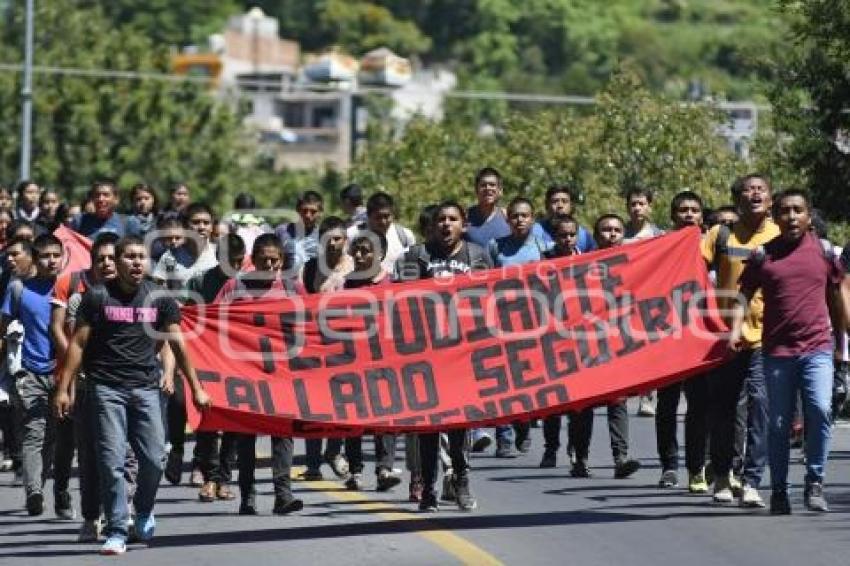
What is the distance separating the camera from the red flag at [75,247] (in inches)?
771

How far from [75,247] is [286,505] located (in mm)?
5081

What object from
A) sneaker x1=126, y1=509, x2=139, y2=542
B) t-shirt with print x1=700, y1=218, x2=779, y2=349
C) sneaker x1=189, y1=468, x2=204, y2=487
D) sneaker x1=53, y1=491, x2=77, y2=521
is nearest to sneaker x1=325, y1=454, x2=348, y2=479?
sneaker x1=189, y1=468, x2=204, y2=487

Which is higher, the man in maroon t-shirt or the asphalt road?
the man in maroon t-shirt

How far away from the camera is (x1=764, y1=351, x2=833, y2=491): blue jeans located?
14961mm

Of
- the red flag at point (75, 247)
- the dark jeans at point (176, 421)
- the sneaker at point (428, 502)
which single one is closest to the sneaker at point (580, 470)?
the sneaker at point (428, 502)

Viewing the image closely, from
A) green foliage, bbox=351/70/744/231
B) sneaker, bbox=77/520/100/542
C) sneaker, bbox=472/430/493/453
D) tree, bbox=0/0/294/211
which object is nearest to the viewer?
sneaker, bbox=77/520/100/542

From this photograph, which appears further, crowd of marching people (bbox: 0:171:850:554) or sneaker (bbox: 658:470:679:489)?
sneaker (bbox: 658:470:679:489)

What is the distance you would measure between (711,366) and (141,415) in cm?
347

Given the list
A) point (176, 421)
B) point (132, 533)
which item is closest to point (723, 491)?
point (132, 533)

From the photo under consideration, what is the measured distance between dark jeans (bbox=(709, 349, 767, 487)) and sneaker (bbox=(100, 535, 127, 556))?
3.77 m

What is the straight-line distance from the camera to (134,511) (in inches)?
577

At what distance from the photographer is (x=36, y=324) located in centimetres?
1673

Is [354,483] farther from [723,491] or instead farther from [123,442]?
[123,442]

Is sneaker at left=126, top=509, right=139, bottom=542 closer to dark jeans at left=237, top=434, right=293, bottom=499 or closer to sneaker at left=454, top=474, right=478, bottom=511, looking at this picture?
dark jeans at left=237, top=434, right=293, bottom=499
